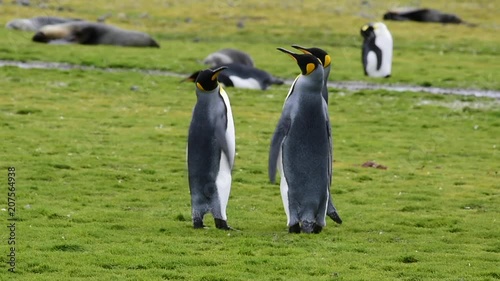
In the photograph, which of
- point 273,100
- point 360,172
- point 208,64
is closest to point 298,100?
point 360,172

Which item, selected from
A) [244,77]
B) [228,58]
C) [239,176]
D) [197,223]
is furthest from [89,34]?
[197,223]

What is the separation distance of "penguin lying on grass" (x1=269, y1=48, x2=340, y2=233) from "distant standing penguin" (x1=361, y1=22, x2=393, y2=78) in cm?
1364

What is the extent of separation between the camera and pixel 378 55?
22.9 m

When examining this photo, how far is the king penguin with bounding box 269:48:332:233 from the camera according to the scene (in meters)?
9.22

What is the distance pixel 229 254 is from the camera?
818 centimetres

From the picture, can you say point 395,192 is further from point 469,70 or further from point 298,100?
point 469,70

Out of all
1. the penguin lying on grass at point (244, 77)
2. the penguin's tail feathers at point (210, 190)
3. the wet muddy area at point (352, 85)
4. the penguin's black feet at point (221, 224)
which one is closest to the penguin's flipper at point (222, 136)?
the penguin's tail feathers at point (210, 190)

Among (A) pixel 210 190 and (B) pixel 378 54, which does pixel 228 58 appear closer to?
(B) pixel 378 54

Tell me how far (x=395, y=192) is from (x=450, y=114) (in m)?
6.63

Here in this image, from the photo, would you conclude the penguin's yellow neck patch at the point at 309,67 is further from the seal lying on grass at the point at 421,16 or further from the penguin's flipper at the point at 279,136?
the seal lying on grass at the point at 421,16

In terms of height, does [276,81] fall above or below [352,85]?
above

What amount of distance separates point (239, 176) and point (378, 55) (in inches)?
447

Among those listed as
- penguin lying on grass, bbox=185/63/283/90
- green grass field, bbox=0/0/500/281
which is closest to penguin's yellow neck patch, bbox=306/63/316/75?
green grass field, bbox=0/0/500/281

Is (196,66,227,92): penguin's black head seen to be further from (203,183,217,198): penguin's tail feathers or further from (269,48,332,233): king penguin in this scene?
(203,183,217,198): penguin's tail feathers
